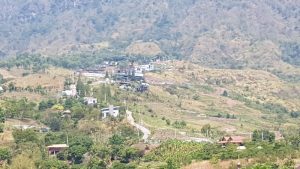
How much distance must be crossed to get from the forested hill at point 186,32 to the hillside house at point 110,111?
76.1m

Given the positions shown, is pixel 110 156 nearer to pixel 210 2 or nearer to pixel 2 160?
pixel 2 160

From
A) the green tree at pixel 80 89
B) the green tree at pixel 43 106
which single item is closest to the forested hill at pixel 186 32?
the green tree at pixel 80 89

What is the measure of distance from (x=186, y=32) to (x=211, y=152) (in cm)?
12662

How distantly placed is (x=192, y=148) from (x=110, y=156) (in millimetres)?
6858

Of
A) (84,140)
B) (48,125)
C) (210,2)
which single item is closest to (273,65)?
(210,2)

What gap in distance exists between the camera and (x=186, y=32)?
175 meters

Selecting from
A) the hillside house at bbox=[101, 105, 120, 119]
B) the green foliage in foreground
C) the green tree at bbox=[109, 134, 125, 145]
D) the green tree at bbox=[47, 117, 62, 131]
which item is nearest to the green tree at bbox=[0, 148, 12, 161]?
the green tree at bbox=[109, 134, 125, 145]

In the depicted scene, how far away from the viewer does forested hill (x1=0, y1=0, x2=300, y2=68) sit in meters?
156

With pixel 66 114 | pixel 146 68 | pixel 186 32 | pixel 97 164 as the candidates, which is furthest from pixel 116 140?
pixel 186 32

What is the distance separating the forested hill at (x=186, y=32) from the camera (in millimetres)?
156125

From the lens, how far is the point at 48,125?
70125 mm

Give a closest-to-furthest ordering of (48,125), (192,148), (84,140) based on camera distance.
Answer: (192,148), (84,140), (48,125)

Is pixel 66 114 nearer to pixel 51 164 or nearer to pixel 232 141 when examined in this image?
pixel 51 164

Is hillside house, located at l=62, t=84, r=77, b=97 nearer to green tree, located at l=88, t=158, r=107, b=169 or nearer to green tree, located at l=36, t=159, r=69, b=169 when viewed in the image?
green tree, located at l=36, t=159, r=69, b=169
